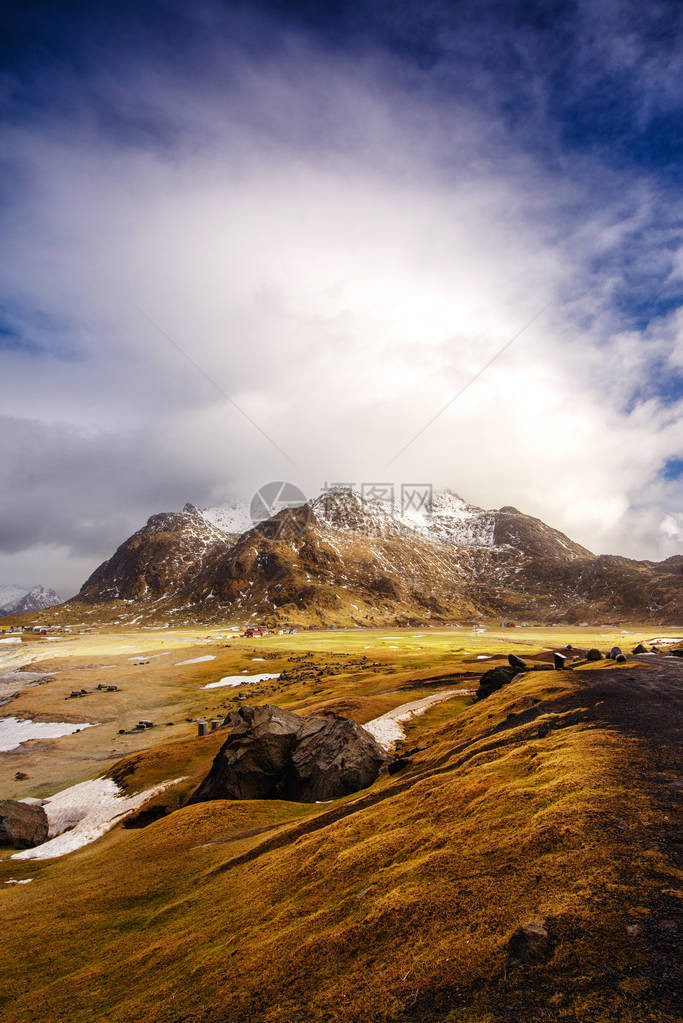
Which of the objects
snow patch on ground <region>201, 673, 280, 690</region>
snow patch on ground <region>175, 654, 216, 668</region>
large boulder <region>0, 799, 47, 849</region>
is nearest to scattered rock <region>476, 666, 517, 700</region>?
large boulder <region>0, 799, 47, 849</region>

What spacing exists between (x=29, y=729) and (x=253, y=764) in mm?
46113

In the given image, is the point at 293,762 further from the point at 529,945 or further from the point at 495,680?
the point at 529,945

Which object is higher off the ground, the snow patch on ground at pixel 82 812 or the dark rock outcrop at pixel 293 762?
the dark rock outcrop at pixel 293 762

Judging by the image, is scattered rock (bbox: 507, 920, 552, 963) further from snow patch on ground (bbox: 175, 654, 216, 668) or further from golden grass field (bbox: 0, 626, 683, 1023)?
snow patch on ground (bbox: 175, 654, 216, 668)

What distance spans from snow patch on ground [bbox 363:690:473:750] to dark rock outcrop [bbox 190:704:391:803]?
3.85 m

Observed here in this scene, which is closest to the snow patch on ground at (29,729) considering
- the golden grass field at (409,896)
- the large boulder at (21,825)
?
the large boulder at (21,825)

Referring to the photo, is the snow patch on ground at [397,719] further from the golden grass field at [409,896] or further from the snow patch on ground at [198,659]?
the snow patch on ground at [198,659]

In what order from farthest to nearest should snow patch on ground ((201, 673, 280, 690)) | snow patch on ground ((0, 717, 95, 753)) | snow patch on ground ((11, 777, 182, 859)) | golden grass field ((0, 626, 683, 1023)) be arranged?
1. snow patch on ground ((201, 673, 280, 690))
2. snow patch on ground ((0, 717, 95, 753))
3. snow patch on ground ((11, 777, 182, 859))
4. golden grass field ((0, 626, 683, 1023))

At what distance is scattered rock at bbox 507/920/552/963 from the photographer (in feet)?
23.0

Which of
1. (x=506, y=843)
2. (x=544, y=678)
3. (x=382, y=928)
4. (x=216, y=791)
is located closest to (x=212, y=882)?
(x=382, y=928)

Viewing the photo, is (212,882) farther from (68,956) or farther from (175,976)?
(175,976)

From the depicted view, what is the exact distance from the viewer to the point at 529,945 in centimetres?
708

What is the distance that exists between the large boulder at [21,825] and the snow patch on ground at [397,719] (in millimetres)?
20527

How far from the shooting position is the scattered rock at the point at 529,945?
23.0ft
